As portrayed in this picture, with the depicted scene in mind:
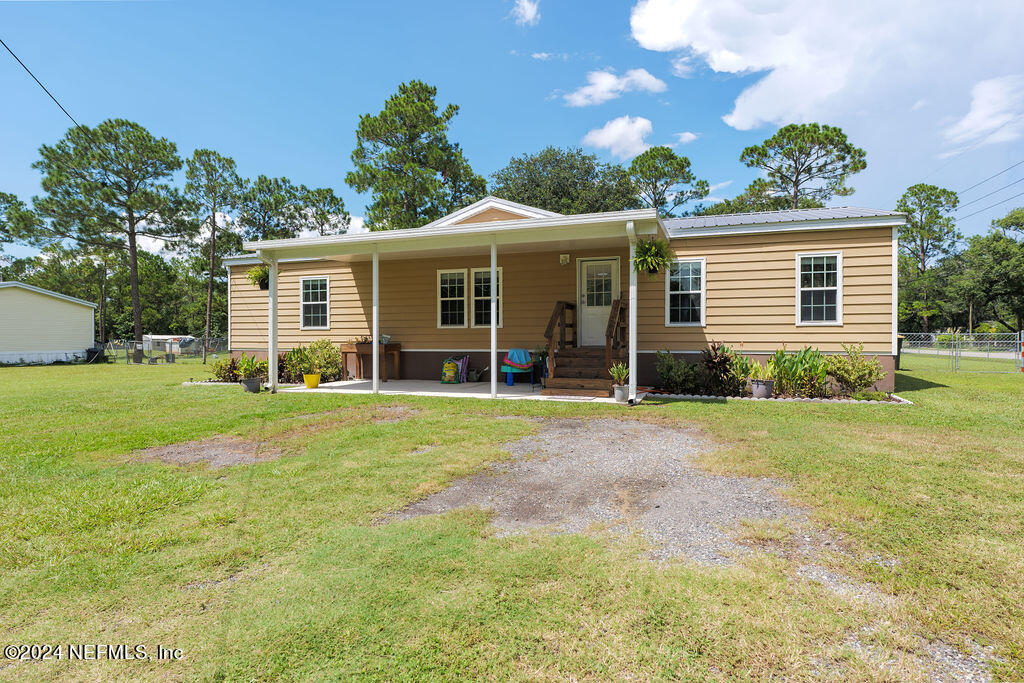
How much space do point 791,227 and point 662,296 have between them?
271 cm

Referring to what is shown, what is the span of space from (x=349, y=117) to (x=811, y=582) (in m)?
27.7

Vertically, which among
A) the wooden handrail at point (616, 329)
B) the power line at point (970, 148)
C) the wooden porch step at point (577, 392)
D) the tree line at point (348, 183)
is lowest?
the wooden porch step at point (577, 392)

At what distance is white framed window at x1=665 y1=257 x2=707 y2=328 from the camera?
10.1 meters

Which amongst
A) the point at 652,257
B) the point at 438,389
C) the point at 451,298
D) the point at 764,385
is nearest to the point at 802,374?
the point at 764,385

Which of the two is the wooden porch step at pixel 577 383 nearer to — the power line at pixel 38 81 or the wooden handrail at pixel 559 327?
the wooden handrail at pixel 559 327

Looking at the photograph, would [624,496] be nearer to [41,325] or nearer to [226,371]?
[226,371]

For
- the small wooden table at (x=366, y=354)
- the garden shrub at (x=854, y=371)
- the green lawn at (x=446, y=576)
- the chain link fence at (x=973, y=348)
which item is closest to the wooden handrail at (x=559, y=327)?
the small wooden table at (x=366, y=354)

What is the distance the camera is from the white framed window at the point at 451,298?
11836 millimetres

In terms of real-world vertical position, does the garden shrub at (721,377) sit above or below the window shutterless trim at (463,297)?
below

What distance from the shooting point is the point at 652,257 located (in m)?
8.13

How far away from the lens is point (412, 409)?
782 cm

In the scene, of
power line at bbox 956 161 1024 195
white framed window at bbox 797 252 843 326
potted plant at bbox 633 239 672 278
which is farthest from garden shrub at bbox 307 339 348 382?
power line at bbox 956 161 1024 195

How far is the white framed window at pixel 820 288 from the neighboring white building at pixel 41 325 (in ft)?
92.1

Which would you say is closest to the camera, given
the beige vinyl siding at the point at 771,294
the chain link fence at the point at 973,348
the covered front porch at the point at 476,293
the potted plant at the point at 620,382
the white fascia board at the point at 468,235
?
the white fascia board at the point at 468,235
